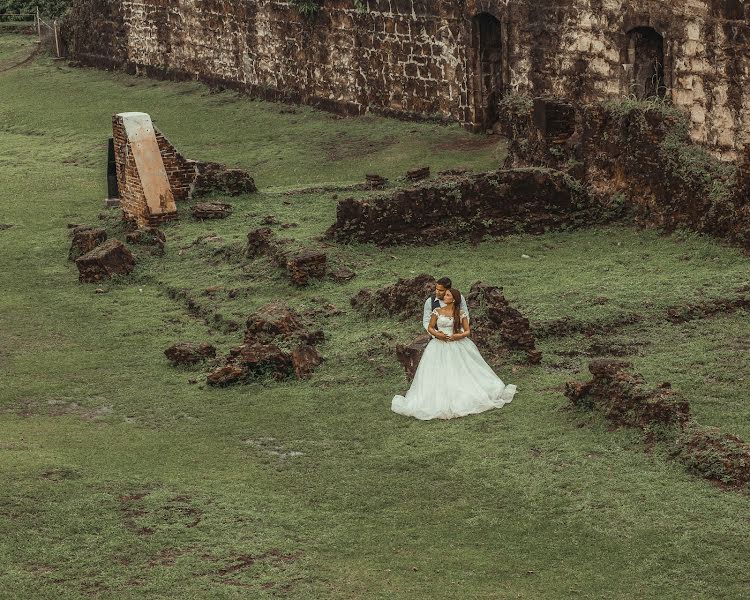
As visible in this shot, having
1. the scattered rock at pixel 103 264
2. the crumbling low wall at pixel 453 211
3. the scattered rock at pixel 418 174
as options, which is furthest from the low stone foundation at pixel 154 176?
the crumbling low wall at pixel 453 211

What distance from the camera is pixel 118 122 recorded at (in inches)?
825

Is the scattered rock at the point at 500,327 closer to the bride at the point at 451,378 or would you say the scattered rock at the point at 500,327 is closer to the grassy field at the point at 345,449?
the grassy field at the point at 345,449

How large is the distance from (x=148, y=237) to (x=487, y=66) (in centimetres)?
729

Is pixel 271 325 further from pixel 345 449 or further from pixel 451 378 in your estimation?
pixel 345 449

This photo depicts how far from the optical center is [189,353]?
1452cm

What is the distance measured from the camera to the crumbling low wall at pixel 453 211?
1786 centimetres

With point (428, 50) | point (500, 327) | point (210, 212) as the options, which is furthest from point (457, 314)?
point (428, 50)

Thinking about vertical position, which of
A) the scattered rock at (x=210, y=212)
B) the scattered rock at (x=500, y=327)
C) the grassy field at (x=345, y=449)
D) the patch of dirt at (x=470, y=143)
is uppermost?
the patch of dirt at (x=470, y=143)

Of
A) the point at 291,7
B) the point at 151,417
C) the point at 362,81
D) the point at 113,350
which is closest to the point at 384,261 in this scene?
the point at 113,350

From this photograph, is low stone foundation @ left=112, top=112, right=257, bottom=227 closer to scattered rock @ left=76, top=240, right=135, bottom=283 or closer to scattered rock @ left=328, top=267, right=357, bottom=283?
scattered rock @ left=76, top=240, right=135, bottom=283

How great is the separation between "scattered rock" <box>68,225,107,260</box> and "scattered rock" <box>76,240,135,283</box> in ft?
3.05

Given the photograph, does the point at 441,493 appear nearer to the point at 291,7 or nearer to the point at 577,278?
the point at 577,278

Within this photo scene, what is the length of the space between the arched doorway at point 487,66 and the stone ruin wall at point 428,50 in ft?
0.09

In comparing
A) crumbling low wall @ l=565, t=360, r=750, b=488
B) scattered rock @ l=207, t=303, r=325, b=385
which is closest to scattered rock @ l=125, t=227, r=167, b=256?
scattered rock @ l=207, t=303, r=325, b=385
